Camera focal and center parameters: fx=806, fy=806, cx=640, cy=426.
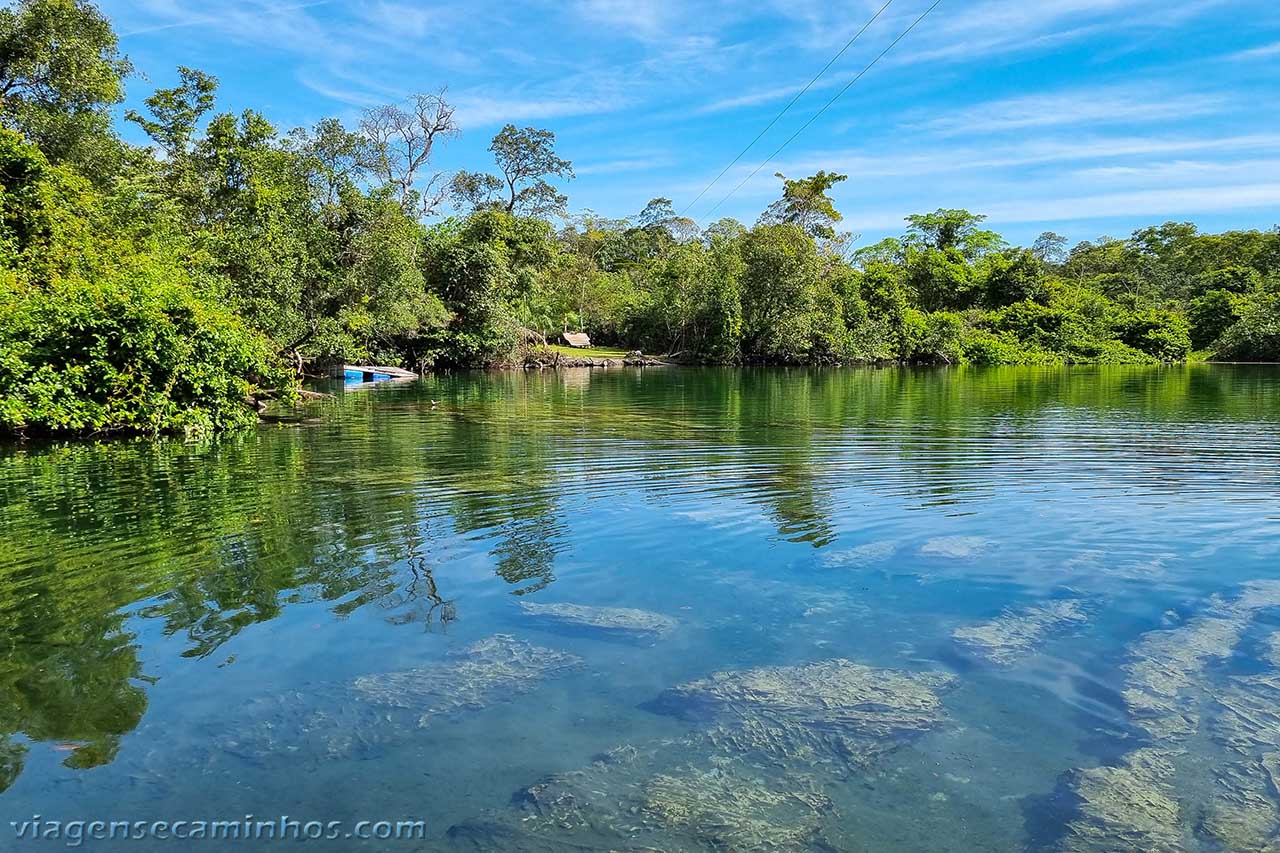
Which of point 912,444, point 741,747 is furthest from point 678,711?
point 912,444

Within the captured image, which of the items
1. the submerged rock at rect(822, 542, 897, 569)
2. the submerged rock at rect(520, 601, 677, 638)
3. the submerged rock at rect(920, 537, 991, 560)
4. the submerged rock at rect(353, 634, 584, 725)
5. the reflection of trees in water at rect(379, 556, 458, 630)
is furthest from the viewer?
the submerged rock at rect(920, 537, 991, 560)

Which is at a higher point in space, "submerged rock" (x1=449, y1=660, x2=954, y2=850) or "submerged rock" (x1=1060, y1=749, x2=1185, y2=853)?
"submerged rock" (x1=449, y1=660, x2=954, y2=850)

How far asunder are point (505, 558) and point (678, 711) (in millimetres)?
3778

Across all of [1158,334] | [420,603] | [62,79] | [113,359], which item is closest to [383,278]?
[62,79]

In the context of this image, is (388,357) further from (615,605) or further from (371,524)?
(615,605)

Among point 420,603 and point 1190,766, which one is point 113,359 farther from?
point 1190,766

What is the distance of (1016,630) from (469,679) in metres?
4.16

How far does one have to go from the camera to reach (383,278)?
1587 inches

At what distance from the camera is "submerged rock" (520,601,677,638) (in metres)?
6.35

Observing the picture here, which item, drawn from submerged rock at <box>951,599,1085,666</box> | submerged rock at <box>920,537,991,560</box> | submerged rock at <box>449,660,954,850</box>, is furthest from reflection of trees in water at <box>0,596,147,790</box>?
submerged rock at <box>920,537,991,560</box>

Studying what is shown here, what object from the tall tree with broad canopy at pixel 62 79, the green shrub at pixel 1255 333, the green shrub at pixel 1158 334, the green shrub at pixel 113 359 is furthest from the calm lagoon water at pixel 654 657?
the green shrub at pixel 1158 334

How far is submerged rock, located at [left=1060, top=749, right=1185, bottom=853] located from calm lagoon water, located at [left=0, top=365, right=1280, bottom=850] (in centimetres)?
2

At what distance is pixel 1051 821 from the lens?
3902mm
